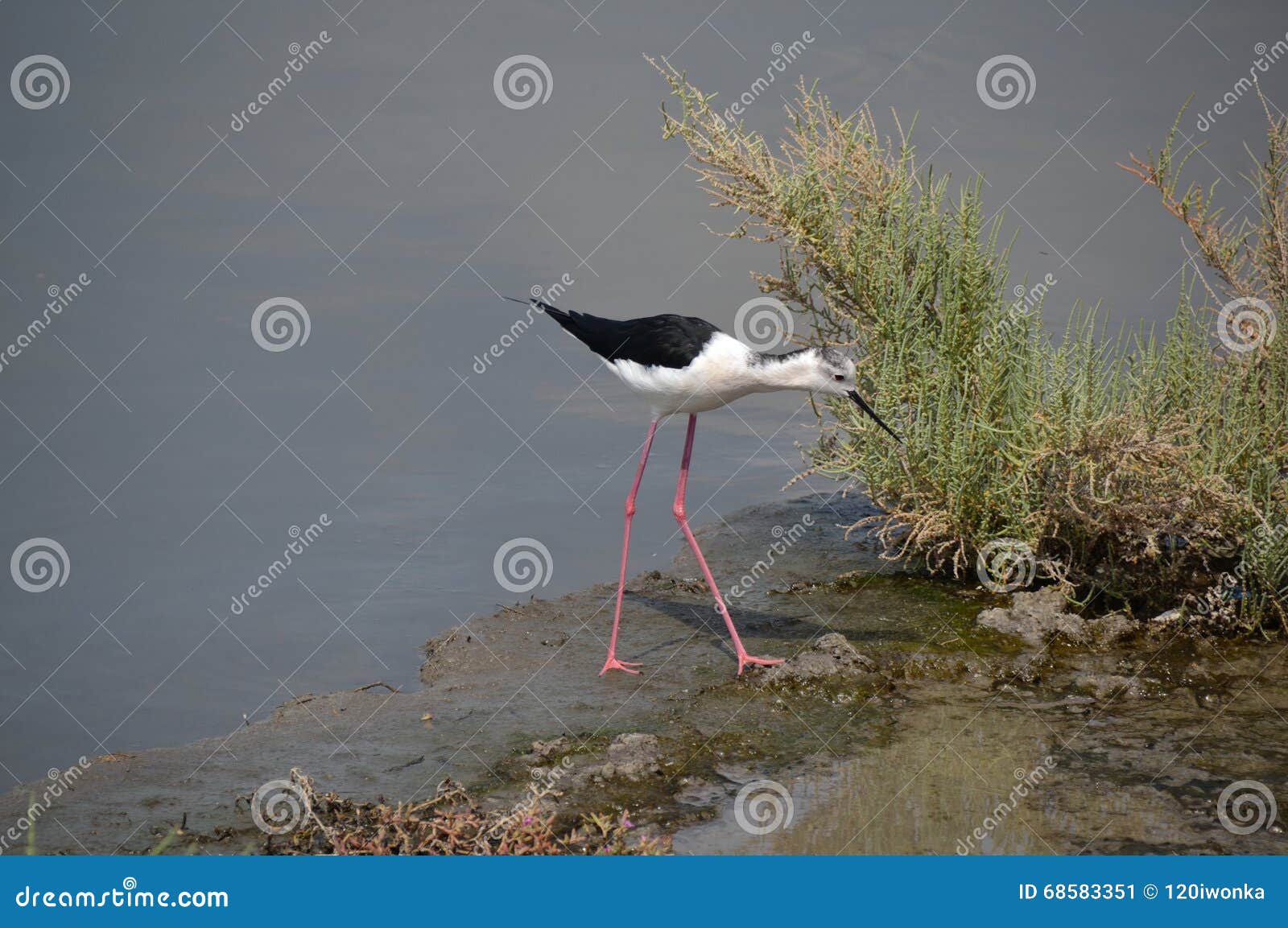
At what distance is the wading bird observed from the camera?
20.8 feet

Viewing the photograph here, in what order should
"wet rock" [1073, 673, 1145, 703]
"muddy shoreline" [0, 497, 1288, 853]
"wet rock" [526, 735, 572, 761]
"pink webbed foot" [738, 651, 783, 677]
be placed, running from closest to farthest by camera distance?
1. "muddy shoreline" [0, 497, 1288, 853]
2. "wet rock" [526, 735, 572, 761]
3. "wet rock" [1073, 673, 1145, 703]
4. "pink webbed foot" [738, 651, 783, 677]

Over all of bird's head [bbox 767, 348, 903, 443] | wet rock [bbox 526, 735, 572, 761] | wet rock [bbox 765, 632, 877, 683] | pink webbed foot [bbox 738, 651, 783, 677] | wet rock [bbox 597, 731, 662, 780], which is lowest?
wet rock [bbox 526, 735, 572, 761]

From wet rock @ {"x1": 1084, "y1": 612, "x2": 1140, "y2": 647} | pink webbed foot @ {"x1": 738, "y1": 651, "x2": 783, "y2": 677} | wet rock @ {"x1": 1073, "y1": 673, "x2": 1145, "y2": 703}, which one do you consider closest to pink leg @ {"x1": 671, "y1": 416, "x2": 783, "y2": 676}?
pink webbed foot @ {"x1": 738, "y1": 651, "x2": 783, "y2": 677}

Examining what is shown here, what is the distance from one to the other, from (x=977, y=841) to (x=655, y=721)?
1580 millimetres

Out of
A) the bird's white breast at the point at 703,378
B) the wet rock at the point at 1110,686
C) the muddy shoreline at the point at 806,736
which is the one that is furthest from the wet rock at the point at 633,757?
the wet rock at the point at 1110,686

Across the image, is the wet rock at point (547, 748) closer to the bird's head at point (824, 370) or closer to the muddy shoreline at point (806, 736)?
the muddy shoreline at point (806, 736)

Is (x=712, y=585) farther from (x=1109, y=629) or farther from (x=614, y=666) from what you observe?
(x=1109, y=629)

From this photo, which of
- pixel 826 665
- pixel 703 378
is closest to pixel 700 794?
pixel 826 665

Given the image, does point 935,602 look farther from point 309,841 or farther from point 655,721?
point 309,841

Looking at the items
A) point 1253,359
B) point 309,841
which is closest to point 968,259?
point 1253,359

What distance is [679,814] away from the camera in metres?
4.78

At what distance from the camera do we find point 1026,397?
7047mm

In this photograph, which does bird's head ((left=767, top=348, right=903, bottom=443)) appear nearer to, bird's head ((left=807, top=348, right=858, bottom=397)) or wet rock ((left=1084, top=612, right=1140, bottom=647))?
bird's head ((left=807, top=348, right=858, bottom=397))

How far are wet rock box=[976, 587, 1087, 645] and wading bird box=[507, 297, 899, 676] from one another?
3.88 ft
